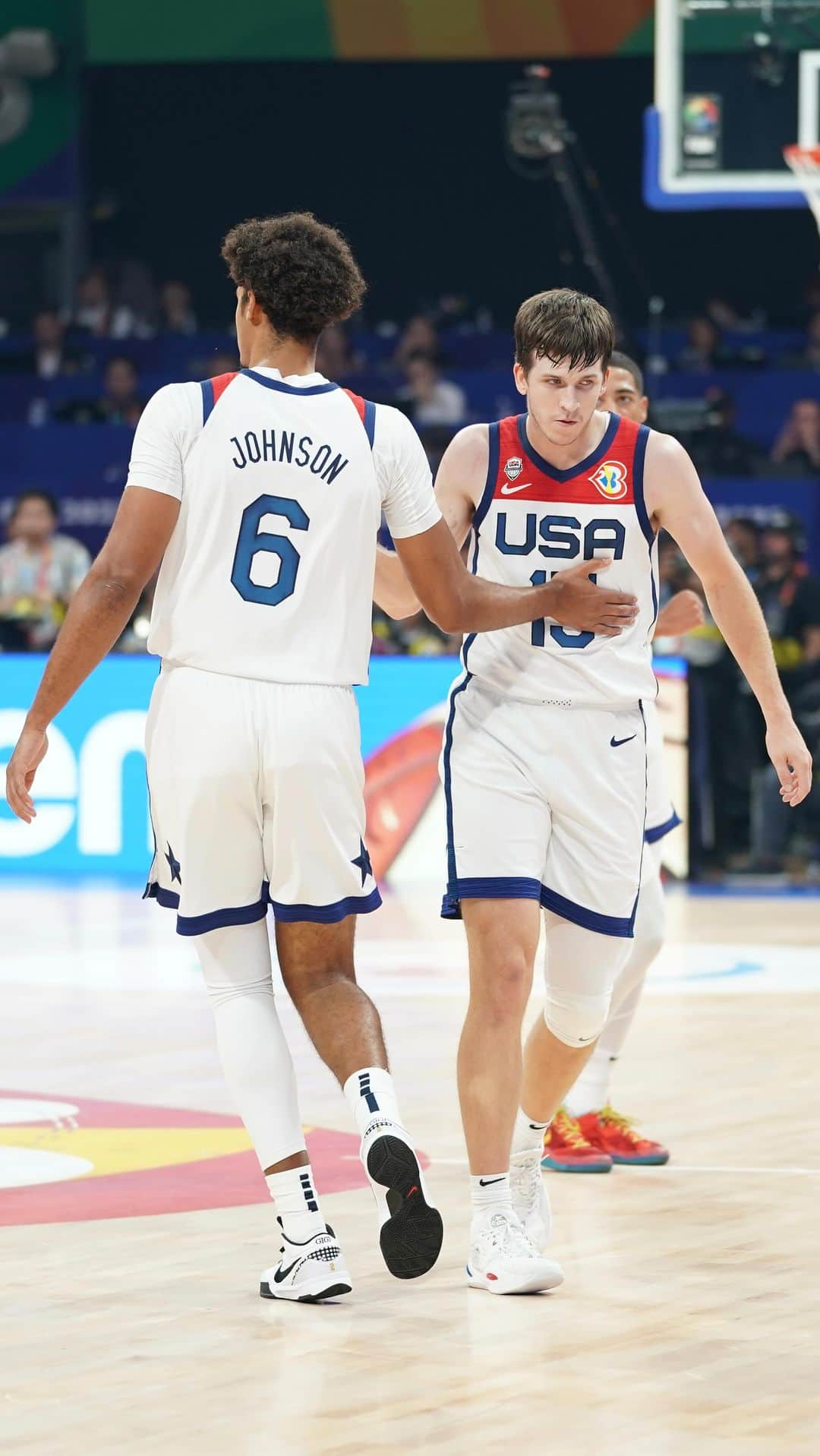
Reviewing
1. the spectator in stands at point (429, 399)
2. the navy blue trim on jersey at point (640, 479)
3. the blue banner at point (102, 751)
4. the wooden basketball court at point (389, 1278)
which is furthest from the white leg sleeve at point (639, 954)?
the spectator in stands at point (429, 399)

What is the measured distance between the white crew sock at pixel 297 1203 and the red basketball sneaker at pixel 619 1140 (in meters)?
1.61

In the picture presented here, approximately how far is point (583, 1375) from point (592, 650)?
157cm

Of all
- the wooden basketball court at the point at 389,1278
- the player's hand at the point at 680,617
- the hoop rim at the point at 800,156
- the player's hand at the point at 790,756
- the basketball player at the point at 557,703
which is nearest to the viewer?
the wooden basketball court at the point at 389,1278

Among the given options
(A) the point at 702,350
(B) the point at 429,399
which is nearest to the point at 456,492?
(B) the point at 429,399

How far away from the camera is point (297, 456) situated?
13.6ft

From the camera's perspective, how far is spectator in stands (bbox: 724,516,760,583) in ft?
45.7

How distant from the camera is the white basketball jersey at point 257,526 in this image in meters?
4.11

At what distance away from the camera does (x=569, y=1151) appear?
561cm

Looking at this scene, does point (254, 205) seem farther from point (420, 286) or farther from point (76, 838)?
point (76, 838)

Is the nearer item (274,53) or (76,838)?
(76,838)

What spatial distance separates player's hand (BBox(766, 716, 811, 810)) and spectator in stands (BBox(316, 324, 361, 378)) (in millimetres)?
12983

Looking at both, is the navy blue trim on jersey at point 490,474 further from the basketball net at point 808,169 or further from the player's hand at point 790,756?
the basketball net at point 808,169

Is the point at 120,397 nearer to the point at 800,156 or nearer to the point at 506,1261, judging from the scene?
the point at 800,156

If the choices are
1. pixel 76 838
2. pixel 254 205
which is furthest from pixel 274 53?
pixel 76 838
